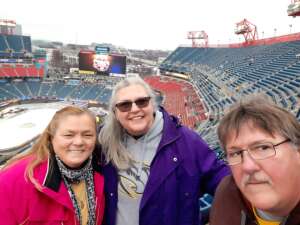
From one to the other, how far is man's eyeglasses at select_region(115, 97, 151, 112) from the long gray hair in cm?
6

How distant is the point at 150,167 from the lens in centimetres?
226

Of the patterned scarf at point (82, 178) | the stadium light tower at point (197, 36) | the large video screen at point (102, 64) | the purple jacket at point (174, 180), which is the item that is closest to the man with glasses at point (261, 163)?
the purple jacket at point (174, 180)

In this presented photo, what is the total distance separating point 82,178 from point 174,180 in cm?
71

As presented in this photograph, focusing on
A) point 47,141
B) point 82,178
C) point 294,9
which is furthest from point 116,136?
point 294,9

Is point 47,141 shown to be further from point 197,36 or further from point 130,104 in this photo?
point 197,36

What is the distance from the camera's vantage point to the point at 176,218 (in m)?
2.26

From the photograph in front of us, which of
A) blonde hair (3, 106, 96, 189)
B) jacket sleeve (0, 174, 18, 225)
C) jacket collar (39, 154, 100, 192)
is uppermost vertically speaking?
blonde hair (3, 106, 96, 189)

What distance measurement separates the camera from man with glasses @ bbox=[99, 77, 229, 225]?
223 cm

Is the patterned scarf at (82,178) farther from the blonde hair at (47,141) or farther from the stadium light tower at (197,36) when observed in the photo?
the stadium light tower at (197,36)

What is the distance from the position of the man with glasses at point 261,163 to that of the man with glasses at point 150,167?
68 cm

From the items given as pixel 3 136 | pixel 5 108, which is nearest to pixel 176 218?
pixel 3 136

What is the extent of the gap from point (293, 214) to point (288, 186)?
0.43 feet

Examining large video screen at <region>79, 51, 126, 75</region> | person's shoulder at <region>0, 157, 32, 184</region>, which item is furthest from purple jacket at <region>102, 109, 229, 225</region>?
large video screen at <region>79, 51, 126, 75</region>

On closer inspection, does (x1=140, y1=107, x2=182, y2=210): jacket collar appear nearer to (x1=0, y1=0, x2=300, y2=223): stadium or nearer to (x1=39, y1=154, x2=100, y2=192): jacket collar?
(x1=39, y1=154, x2=100, y2=192): jacket collar
